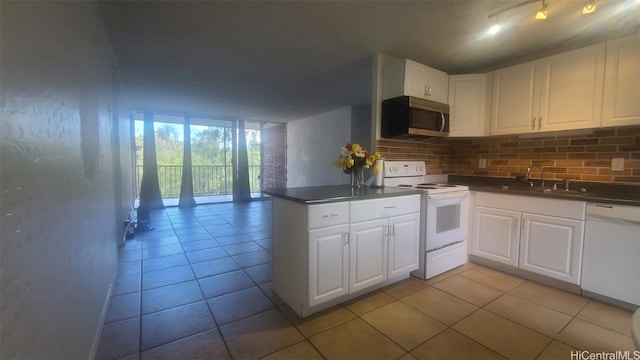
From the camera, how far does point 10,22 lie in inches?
29.4

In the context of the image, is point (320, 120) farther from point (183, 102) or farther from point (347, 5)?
point (347, 5)

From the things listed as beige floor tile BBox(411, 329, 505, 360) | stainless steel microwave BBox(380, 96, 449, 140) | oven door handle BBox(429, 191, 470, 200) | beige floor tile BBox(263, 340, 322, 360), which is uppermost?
stainless steel microwave BBox(380, 96, 449, 140)

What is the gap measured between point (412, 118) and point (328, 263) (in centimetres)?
163

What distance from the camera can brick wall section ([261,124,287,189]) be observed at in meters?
7.94

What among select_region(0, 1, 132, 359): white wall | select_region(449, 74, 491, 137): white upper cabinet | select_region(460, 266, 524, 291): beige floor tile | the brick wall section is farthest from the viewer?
the brick wall section

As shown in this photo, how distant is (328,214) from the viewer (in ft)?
6.31

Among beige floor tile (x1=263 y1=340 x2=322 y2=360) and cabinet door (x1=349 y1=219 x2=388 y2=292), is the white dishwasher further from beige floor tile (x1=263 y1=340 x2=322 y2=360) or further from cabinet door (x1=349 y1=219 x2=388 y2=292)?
Result: beige floor tile (x1=263 y1=340 x2=322 y2=360)

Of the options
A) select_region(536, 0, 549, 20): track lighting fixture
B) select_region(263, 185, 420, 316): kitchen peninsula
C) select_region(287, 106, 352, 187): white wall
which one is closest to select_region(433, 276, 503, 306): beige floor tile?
select_region(263, 185, 420, 316): kitchen peninsula

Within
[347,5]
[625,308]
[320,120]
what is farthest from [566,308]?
[320,120]

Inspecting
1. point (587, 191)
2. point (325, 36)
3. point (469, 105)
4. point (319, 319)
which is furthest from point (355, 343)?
point (469, 105)

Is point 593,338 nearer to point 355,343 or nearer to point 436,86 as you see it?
point 355,343

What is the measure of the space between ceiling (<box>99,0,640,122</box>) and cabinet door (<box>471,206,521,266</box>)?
167 cm

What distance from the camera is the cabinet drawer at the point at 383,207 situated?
6.83ft

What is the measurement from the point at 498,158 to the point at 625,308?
5.66ft
